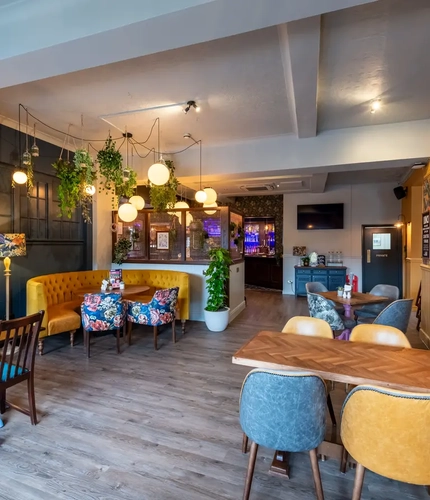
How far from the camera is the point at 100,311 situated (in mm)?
3930

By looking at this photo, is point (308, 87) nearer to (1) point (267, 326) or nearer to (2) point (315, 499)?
(2) point (315, 499)

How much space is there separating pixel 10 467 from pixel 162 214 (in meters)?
4.77

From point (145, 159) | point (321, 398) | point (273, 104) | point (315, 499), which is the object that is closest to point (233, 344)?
point (315, 499)

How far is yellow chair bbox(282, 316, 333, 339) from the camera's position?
243 cm

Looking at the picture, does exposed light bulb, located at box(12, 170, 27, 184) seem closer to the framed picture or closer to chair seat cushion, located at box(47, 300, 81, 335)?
chair seat cushion, located at box(47, 300, 81, 335)

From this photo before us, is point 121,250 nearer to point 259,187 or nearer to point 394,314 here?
point 259,187

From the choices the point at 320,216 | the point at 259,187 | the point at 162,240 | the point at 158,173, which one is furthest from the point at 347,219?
the point at 158,173

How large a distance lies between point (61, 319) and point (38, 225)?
1.70 meters

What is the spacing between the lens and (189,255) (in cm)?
601

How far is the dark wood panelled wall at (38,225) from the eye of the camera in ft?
14.1

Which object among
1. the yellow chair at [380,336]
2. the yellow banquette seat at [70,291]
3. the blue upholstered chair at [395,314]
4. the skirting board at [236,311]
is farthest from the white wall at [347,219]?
the yellow chair at [380,336]

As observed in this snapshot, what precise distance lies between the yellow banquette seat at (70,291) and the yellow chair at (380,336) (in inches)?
130

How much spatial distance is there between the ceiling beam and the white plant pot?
325 centimetres

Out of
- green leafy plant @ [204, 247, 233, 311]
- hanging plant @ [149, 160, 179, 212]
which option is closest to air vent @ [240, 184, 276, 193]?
hanging plant @ [149, 160, 179, 212]
